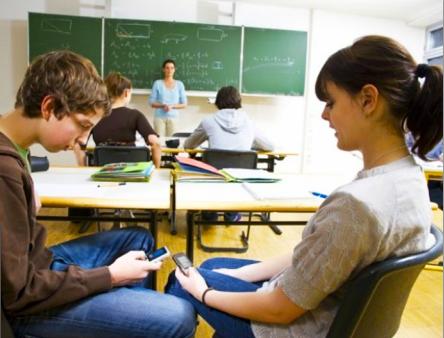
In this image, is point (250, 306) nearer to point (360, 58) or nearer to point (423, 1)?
point (360, 58)

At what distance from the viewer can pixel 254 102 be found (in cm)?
545

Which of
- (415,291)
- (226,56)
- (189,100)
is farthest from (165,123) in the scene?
(415,291)

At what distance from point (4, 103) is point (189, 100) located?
2.42m

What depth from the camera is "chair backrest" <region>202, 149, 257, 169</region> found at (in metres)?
2.56

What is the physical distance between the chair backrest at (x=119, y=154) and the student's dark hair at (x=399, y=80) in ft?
6.62

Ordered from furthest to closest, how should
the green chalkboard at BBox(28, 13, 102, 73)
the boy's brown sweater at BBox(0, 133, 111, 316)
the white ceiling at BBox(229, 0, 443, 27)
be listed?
the white ceiling at BBox(229, 0, 443, 27), the green chalkboard at BBox(28, 13, 102, 73), the boy's brown sweater at BBox(0, 133, 111, 316)

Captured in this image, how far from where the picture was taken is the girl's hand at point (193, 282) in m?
0.92

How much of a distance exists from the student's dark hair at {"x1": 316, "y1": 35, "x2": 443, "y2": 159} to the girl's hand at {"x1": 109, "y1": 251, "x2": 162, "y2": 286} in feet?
2.14

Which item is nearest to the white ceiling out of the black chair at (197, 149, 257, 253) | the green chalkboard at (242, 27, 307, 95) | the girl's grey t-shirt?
the green chalkboard at (242, 27, 307, 95)

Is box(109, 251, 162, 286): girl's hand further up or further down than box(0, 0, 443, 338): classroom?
further down

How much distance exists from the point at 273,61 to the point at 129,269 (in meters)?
4.65

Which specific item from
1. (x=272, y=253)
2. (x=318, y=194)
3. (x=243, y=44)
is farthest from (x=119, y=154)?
(x=243, y=44)

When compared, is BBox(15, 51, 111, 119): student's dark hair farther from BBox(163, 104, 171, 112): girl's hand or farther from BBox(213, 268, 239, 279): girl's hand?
BBox(163, 104, 171, 112): girl's hand

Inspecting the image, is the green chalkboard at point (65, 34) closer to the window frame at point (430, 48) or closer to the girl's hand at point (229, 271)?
the girl's hand at point (229, 271)
